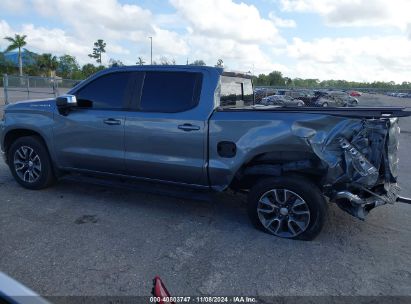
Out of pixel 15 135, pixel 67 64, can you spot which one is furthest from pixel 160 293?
pixel 67 64

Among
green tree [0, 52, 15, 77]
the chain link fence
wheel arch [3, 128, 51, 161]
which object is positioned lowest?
wheel arch [3, 128, 51, 161]

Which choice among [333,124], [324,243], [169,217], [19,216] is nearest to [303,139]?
[333,124]

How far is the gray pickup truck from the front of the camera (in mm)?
4012

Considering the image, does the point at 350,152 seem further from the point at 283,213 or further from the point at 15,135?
the point at 15,135

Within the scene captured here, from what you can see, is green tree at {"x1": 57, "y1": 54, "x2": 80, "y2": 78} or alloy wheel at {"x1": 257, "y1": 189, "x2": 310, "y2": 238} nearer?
alloy wheel at {"x1": 257, "y1": 189, "x2": 310, "y2": 238}

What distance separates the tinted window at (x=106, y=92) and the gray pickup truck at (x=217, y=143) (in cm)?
1

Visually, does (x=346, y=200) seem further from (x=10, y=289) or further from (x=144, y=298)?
(x=10, y=289)

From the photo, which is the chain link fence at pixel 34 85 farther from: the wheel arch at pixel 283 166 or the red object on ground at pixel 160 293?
the red object on ground at pixel 160 293

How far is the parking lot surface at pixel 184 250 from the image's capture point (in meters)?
3.30

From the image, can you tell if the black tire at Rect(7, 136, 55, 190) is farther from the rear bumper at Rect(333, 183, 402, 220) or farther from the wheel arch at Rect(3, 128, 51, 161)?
the rear bumper at Rect(333, 183, 402, 220)

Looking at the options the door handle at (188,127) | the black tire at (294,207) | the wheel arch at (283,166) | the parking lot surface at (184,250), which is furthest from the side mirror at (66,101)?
the black tire at (294,207)

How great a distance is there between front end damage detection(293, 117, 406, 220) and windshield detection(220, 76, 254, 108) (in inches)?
45.1

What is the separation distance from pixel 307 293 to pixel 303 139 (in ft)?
5.11

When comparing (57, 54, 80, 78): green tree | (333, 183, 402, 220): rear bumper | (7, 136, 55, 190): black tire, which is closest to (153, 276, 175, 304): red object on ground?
(333, 183, 402, 220): rear bumper
